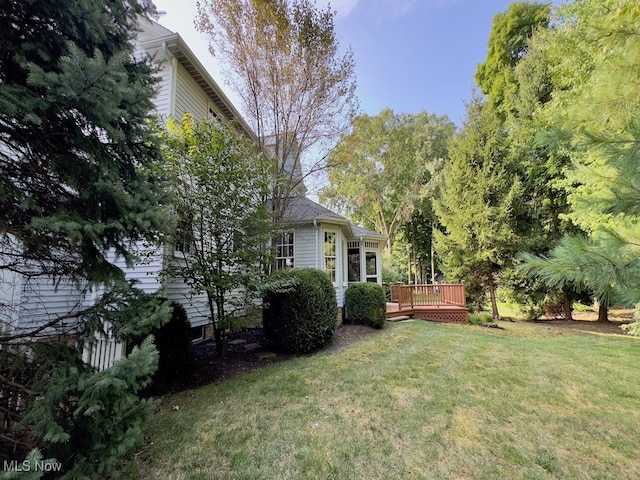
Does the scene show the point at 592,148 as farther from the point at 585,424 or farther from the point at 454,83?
the point at 454,83

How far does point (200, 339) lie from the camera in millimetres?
7109

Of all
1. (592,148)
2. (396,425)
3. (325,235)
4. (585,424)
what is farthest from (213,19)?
(585,424)

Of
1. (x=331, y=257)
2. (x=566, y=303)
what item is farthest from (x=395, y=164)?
(x=331, y=257)

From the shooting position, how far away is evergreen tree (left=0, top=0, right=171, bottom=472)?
1715 millimetres

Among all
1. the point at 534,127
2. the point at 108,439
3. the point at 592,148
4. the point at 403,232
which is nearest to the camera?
the point at 108,439

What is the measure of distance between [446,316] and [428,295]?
1018mm

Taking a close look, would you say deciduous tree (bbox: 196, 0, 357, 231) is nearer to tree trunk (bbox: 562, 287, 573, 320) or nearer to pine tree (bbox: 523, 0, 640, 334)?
→ pine tree (bbox: 523, 0, 640, 334)

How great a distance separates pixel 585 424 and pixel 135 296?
17.3ft

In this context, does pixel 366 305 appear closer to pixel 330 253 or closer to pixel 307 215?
pixel 330 253

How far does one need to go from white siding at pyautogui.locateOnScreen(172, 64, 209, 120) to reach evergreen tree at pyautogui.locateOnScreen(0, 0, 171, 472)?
4912mm

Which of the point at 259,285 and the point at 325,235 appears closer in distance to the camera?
the point at 259,285

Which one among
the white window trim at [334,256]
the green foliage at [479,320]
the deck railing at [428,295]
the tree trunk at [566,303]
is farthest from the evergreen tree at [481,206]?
the white window trim at [334,256]

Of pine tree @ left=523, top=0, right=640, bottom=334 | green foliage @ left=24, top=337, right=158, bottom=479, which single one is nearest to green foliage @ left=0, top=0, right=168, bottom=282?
green foliage @ left=24, top=337, right=158, bottom=479

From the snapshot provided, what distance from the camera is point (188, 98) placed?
23.8ft
